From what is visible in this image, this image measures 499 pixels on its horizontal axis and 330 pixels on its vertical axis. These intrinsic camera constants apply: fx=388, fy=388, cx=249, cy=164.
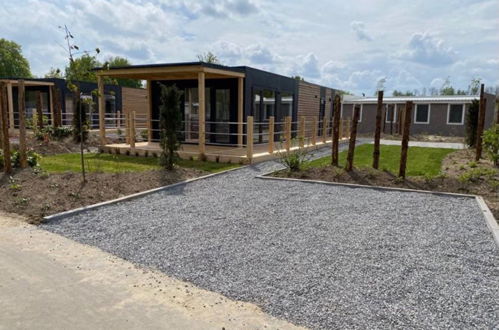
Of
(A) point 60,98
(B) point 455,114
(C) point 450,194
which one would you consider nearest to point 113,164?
(C) point 450,194

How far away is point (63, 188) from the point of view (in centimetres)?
682

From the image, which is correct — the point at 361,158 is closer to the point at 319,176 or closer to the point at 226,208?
the point at 319,176

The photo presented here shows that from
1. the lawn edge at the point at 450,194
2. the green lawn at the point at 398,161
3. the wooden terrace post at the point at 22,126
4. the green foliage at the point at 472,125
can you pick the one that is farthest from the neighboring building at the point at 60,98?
the green foliage at the point at 472,125

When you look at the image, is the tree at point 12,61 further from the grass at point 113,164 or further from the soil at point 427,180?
the soil at point 427,180

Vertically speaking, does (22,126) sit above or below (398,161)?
above

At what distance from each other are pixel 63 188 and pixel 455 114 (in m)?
24.8

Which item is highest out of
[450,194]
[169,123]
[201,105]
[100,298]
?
[201,105]

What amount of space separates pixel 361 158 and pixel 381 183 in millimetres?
4584

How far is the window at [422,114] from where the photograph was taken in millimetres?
25766

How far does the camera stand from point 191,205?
639 cm

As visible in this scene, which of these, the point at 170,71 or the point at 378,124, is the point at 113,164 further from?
the point at 378,124

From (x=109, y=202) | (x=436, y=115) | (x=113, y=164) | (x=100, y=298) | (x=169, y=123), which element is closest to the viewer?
(x=100, y=298)

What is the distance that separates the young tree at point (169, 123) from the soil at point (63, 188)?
0.37m

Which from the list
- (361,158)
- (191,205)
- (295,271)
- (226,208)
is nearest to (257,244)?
(295,271)
